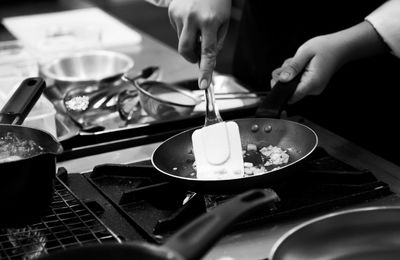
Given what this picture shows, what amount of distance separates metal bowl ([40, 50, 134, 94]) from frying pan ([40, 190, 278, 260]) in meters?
1.20

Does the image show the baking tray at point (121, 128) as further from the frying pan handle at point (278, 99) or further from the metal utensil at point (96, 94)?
the frying pan handle at point (278, 99)

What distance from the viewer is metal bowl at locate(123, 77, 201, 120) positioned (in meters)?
1.66

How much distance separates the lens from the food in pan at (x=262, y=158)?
4.09 ft

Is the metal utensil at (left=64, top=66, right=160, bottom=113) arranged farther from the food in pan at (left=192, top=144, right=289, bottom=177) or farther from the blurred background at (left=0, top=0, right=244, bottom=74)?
the blurred background at (left=0, top=0, right=244, bottom=74)

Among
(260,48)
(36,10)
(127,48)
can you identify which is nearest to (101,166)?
(260,48)

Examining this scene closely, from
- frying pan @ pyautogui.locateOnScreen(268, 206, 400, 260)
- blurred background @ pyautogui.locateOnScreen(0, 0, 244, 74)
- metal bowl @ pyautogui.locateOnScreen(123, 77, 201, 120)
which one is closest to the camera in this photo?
Result: frying pan @ pyautogui.locateOnScreen(268, 206, 400, 260)

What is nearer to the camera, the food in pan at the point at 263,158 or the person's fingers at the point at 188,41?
the food in pan at the point at 263,158

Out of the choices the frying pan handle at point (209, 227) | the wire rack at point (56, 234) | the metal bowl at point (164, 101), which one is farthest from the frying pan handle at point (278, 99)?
the frying pan handle at point (209, 227)

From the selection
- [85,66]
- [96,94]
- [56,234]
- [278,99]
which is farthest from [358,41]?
[85,66]

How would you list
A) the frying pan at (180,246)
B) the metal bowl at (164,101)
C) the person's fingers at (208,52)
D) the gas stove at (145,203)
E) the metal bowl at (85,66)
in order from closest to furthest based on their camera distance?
the frying pan at (180,246) → the gas stove at (145,203) → the person's fingers at (208,52) → the metal bowl at (164,101) → the metal bowl at (85,66)

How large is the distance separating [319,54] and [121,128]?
1.66ft

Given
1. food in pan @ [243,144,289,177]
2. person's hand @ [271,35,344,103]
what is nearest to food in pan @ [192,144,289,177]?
food in pan @ [243,144,289,177]

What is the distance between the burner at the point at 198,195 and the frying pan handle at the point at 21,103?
190 mm

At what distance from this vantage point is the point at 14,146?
3.81 ft
